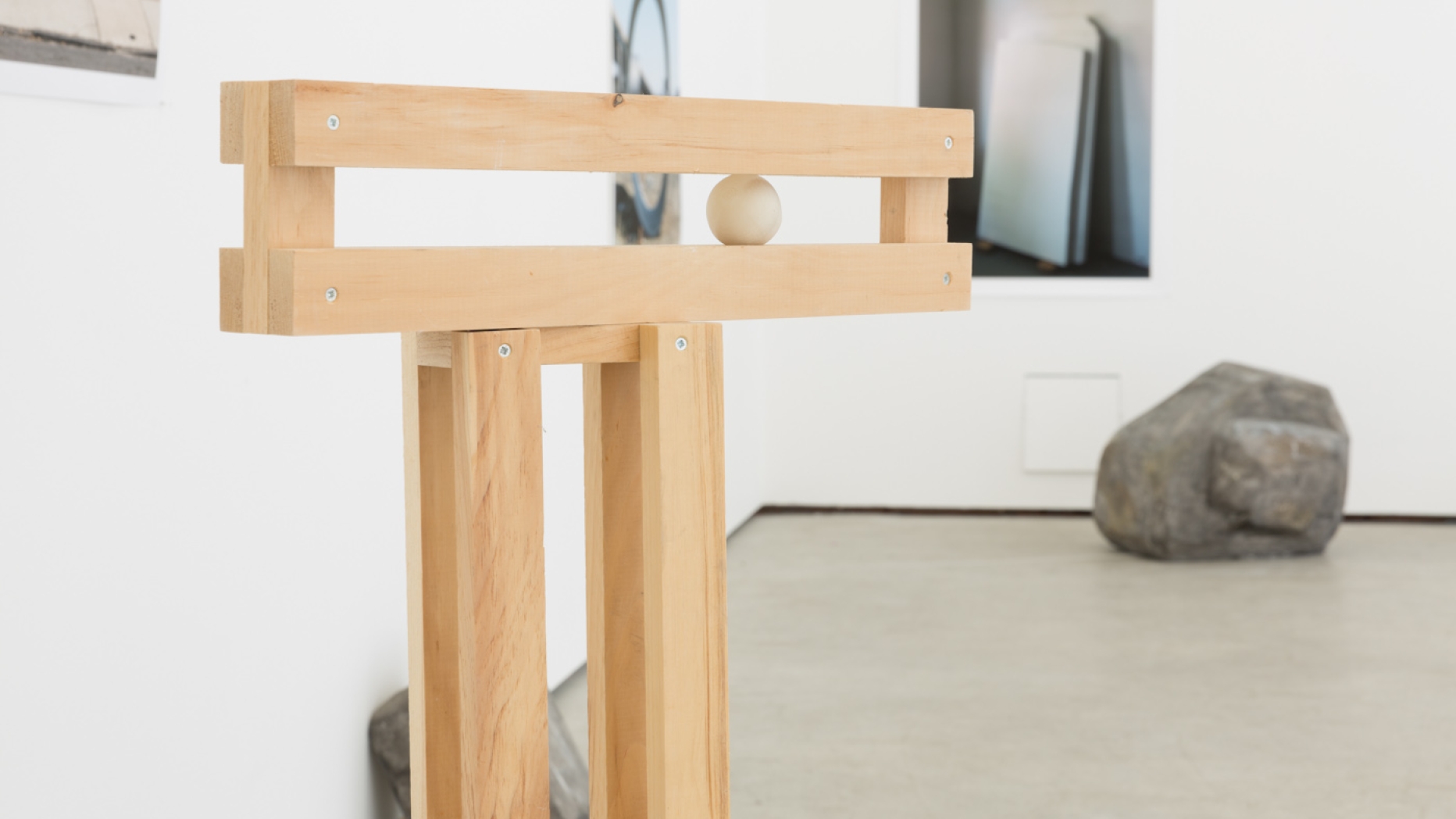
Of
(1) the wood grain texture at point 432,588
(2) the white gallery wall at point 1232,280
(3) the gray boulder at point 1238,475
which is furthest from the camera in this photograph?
(2) the white gallery wall at point 1232,280

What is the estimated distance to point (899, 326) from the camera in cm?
585

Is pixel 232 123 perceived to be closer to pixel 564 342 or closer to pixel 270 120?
pixel 270 120

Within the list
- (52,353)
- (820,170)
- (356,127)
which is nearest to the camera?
(356,127)

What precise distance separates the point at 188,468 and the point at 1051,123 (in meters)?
4.54

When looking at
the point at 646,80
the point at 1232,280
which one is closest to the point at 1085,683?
the point at 646,80

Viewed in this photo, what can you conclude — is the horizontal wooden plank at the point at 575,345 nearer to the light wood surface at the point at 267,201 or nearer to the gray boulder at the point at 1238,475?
the light wood surface at the point at 267,201

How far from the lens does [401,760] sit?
2.31 m

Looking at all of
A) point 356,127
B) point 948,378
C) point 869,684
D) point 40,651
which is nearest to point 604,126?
point 356,127

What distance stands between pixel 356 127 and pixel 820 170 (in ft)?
1.56

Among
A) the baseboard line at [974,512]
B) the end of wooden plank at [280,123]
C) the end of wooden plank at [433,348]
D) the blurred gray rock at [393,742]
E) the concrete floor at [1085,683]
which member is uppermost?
the end of wooden plank at [280,123]

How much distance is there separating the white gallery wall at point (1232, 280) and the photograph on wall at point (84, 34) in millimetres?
4225

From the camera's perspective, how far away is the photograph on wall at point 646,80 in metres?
3.72

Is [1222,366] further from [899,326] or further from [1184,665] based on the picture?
[1184,665]

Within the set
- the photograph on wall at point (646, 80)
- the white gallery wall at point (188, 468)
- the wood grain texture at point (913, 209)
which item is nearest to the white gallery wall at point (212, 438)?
the white gallery wall at point (188, 468)
